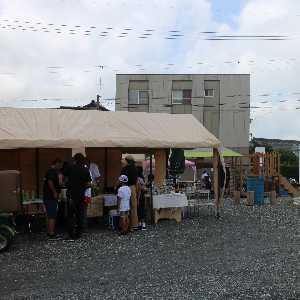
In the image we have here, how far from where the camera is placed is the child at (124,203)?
13062mm

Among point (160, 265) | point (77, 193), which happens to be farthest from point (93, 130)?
point (160, 265)

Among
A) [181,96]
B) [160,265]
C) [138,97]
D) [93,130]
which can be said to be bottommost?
[160,265]

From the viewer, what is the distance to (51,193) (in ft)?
40.4

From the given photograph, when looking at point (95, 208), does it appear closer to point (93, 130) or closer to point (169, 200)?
point (93, 130)

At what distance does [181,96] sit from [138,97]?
3522 mm

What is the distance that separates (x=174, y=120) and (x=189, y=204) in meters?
2.61

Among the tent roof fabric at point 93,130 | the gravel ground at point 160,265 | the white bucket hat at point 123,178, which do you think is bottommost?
the gravel ground at point 160,265

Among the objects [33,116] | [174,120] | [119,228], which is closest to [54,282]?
[119,228]

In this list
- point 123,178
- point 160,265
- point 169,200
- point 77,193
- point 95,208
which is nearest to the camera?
point 160,265

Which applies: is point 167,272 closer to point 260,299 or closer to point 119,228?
point 260,299

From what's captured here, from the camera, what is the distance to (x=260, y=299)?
22.2ft

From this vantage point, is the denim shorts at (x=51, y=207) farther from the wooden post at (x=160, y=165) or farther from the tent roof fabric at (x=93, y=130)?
the wooden post at (x=160, y=165)

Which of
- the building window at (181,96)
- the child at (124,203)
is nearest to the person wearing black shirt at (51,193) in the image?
the child at (124,203)

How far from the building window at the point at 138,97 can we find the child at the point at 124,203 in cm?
3399
